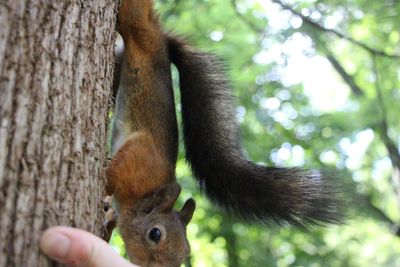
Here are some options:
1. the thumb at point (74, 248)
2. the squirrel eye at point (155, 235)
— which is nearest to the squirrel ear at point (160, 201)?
the squirrel eye at point (155, 235)

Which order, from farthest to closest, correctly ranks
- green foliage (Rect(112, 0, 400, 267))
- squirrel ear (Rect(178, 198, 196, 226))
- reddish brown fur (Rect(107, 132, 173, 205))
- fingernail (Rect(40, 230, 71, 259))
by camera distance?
green foliage (Rect(112, 0, 400, 267))
squirrel ear (Rect(178, 198, 196, 226))
reddish brown fur (Rect(107, 132, 173, 205))
fingernail (Rect(40, 230, 71, 259))

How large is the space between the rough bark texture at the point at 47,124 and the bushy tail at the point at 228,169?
49.8 inches

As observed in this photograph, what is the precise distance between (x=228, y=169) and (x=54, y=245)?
170cm

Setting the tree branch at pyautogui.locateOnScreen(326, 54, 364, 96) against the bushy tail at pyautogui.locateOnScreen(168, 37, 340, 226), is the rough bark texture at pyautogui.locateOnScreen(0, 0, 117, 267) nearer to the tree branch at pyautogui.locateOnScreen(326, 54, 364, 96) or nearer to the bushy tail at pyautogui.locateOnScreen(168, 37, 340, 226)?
the bushy tail at pyautogui.locateOnScreen(168, 37, 340, 226)

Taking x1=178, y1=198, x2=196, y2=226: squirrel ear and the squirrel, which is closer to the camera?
the squirrel

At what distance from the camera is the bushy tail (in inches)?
103

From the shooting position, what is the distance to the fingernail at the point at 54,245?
1271 millimetres

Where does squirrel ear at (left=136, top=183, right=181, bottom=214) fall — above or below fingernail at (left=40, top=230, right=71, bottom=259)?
below

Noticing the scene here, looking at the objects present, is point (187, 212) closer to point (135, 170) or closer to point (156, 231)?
point (156, 231)

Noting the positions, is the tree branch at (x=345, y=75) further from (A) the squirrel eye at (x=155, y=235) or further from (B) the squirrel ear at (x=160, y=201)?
(A) the squirrel eye at (x=155, y=235)

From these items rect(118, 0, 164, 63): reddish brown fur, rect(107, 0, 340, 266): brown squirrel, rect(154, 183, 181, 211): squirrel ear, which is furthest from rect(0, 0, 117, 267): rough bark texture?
rect(154, 183, 181, 211): squirrel ear

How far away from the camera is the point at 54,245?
49.9 inches

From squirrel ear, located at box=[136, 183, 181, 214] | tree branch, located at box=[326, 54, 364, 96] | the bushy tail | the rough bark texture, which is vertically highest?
the rough bark texture

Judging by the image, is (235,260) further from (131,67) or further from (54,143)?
(54,143)
